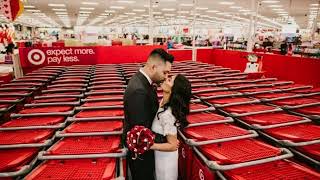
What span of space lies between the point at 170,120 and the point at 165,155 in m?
0.39

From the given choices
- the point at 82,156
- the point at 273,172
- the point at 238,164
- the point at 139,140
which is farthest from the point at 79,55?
the point at 273,172

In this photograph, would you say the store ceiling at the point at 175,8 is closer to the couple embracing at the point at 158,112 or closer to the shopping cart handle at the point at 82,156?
the couple embracing at the point at 158,112

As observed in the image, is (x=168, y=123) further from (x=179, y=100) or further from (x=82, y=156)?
(x=82, y=156)

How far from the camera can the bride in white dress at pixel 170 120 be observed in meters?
2.44

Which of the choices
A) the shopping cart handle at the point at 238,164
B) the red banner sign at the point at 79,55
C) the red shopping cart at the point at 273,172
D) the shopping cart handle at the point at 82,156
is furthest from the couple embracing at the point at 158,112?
the red banner sign at the point at 79,55

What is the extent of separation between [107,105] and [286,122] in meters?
2.56

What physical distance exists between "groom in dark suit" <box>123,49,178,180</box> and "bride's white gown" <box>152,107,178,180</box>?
0.07 metres

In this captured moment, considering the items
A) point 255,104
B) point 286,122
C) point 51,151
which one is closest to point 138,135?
point 51,151

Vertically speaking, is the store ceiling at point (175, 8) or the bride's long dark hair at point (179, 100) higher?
the store ceiling at point (175, 8)

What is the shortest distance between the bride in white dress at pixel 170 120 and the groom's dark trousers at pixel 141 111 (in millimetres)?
83

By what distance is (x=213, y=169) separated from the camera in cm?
230

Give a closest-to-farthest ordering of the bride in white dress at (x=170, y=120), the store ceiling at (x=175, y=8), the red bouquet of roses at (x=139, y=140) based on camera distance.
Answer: the red bouquet of roses at (x=139, y=140), the bride in white dress at (x=170, y=120), the store ceiling at (x=175, y=8)

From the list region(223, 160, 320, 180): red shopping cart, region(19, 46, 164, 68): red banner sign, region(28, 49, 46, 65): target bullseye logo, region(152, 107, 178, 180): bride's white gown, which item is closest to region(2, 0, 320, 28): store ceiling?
region(19, 46, 164, 68): red banner sign

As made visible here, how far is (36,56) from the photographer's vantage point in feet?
28.6
